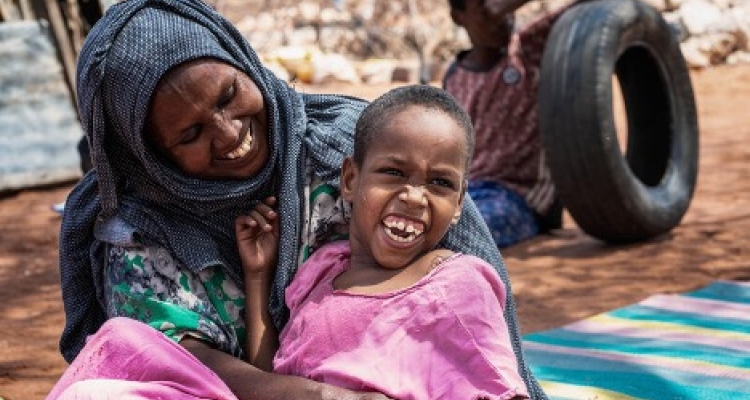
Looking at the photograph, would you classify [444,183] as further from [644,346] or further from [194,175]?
[644,346]

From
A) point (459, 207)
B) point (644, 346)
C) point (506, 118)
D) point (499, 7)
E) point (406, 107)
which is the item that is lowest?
point (644, 346)

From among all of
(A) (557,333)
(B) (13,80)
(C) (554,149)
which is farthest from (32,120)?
(A) (557,333)

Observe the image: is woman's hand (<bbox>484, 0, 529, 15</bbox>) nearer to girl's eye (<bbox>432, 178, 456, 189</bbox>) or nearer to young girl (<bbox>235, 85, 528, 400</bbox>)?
young girl (<bbox>235, 85, 528, 400</bbox>)

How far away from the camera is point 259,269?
262 cm

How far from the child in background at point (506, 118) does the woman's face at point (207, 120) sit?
3.71 meters

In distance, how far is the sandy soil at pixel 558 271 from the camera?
15.7 ft

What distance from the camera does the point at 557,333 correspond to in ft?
14.5

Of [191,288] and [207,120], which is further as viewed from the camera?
[191,288]

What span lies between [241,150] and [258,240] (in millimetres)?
229

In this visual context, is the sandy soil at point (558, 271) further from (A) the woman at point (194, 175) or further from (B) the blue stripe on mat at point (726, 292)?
(A) the woman at point (194, 175)

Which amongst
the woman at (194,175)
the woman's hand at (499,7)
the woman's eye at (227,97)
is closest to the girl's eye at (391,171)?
the woman at (194,175)

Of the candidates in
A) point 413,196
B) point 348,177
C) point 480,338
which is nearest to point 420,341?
point 480,338

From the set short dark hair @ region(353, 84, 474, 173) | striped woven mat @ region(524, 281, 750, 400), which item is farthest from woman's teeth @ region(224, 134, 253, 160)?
striped woven mat @ region(524, 281, 750, 400)

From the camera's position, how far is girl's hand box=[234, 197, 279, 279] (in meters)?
2.62
